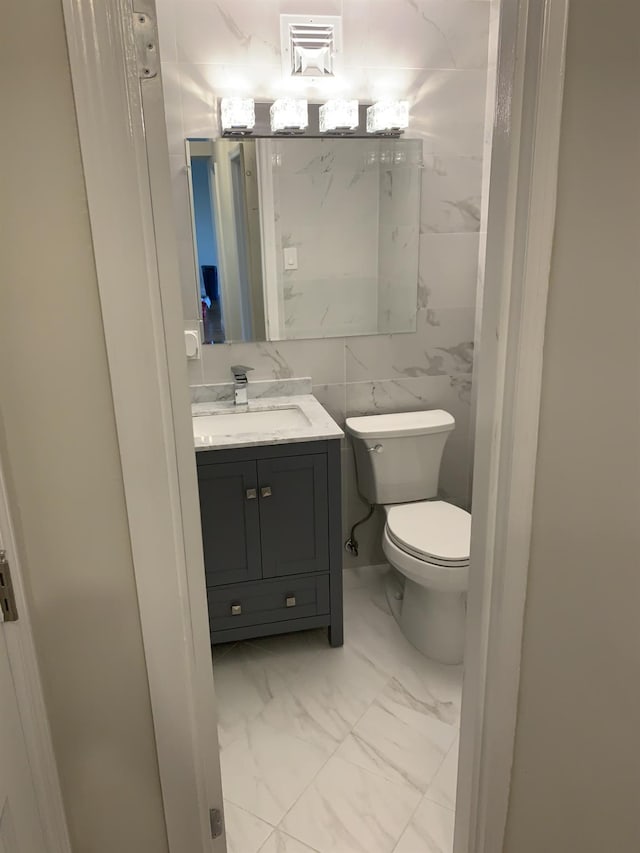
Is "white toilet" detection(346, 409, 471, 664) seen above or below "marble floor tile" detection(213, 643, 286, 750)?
above

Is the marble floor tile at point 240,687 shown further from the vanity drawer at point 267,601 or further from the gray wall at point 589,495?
the gray wall at point 589,495

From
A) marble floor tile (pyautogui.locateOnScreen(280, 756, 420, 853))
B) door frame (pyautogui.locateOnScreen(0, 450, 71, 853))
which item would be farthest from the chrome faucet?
door frame (pyautogui.locateOnScreen(0, 450, 71, 853))

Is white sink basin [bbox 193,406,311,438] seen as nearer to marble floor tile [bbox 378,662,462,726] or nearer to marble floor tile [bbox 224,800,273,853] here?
marble floor tile [bbox 378,662,462,726]

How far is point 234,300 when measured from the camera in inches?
95.5

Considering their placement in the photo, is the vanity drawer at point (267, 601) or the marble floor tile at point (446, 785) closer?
the marble floor tile at point (446, 785)

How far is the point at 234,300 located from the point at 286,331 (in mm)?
236

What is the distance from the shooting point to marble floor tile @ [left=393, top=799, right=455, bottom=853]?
1654mm

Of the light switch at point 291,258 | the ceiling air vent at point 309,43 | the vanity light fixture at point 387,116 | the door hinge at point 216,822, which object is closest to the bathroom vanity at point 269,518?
the light switch at point 291,258

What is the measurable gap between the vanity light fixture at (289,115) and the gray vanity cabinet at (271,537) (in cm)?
114

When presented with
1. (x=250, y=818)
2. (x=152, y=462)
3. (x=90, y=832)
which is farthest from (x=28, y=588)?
(x=250, y=818)

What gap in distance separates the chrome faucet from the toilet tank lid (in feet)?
1.40

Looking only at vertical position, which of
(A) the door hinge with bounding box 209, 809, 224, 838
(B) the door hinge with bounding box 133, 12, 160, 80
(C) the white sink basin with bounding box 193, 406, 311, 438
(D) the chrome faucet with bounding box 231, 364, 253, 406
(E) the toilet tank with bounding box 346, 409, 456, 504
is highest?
(B) the door hinge with bounding box 133, 12, 160, 80

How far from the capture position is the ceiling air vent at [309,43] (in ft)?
7.20

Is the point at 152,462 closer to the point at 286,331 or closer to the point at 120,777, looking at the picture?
the point at 120,777
